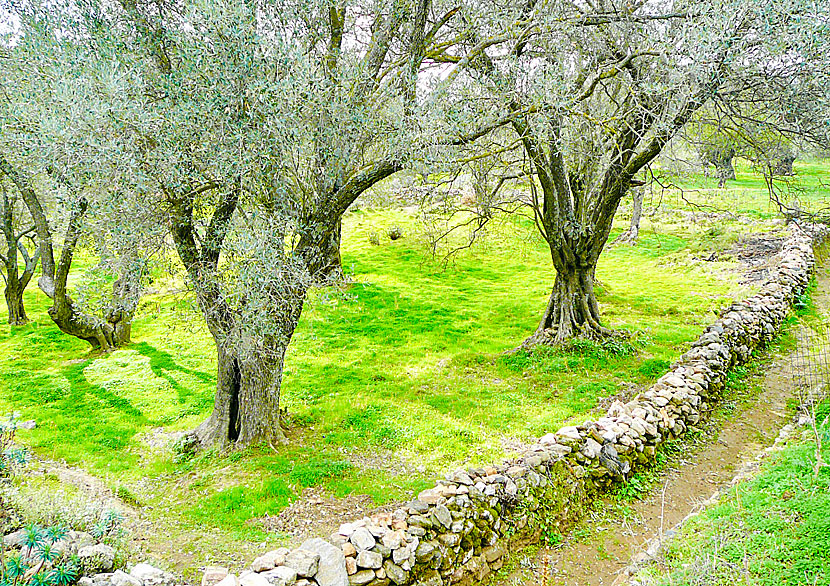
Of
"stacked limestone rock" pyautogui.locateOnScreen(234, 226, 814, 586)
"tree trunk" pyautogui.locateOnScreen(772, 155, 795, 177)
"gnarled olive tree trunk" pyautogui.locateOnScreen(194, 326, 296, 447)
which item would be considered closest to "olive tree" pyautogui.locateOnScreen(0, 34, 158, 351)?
"gnarled olive tree trunk" pyautogui.locateOnScreen(194, 326, 296, 447)

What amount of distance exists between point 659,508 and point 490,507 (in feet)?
8.19

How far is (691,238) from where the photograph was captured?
26.2 meters

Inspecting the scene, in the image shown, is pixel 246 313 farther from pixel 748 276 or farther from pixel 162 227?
pixel 748 276

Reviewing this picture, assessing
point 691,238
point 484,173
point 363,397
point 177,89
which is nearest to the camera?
point 177,89

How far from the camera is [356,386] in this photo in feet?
39.0

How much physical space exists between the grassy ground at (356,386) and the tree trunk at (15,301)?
0.47 meters

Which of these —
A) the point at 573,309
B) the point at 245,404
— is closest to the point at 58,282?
the point at 245,404

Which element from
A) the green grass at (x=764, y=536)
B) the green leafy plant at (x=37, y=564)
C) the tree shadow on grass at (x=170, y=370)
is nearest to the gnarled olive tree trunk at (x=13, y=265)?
the tree shadow on grass at (x=170, y=370)

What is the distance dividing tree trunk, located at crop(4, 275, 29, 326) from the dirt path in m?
19.1

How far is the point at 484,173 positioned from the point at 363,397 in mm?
6612

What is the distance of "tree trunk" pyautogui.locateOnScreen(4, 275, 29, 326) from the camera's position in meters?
17.1

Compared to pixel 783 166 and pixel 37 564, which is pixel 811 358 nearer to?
pixel 783 166

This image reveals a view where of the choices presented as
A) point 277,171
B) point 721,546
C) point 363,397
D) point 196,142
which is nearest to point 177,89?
point 196,142

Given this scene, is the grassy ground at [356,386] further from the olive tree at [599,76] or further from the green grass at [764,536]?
the green grass at [764,536]
